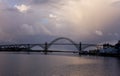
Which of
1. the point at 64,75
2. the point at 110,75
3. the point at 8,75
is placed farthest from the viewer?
the point at 110,75

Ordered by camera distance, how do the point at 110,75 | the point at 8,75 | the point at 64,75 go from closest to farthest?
the point at 8,75
the point at 64,75
the point at 110,75

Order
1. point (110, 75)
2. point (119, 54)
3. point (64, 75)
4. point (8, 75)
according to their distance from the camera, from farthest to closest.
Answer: point (119, 54), point (110, 75), point (64, 75), point (8, 75)

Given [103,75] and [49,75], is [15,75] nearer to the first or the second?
[49,75]

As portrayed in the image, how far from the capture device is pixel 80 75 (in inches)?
2351

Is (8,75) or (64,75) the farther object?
(64,75)

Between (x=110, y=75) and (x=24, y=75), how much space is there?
16.9 metres

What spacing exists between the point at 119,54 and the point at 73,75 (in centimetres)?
13941

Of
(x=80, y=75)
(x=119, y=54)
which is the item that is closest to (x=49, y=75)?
(x=80, y=75)

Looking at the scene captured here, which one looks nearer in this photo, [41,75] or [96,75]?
[41,75]

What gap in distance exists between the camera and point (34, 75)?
56.3 metres

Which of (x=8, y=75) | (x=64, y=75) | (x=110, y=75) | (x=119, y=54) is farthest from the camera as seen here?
(x=119, y=54)

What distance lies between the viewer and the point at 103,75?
6153 centimetres

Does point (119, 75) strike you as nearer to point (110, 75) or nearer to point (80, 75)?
point (110, 75)

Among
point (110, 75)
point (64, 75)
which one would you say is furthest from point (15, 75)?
point (110, 75)
